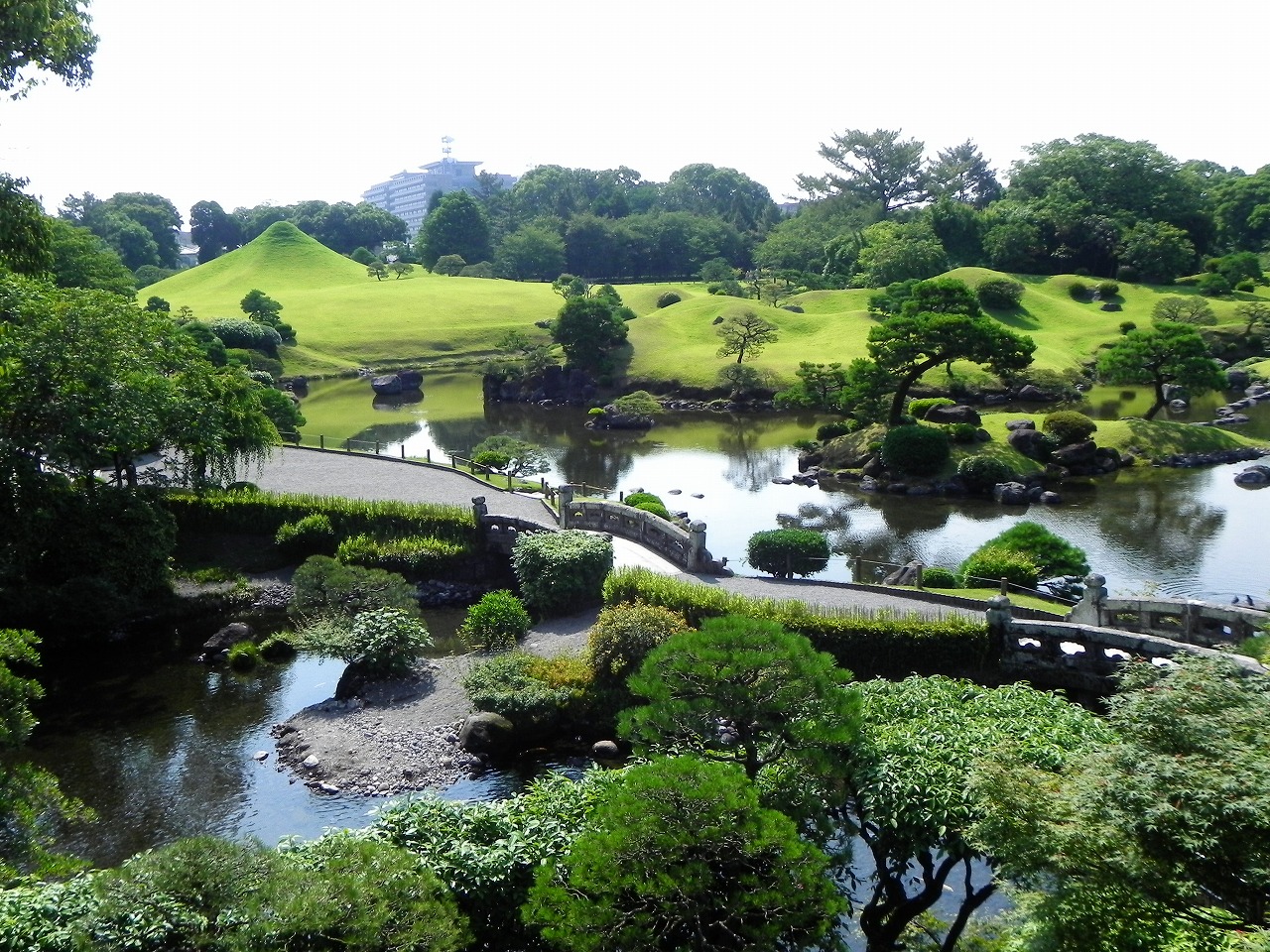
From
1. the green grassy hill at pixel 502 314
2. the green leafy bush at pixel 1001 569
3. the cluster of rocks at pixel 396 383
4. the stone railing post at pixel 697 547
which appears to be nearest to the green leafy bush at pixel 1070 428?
the green grassy hill at pixel 502 314

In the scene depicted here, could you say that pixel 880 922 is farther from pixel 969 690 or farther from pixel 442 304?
pixel 442 304

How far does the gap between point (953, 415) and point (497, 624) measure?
3579cm

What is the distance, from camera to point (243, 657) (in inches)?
1152

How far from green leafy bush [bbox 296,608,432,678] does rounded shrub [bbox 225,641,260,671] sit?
76.1 inches

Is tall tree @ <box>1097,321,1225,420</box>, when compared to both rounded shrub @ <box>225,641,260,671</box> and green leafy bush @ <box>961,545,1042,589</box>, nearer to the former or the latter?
green leafy bush @ <box>961,545,1042,589</box>

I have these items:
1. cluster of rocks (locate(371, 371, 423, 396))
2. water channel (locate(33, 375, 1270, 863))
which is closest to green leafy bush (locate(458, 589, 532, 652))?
water channel (locate(33, 375, 1270, 863))

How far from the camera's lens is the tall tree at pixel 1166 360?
54.3m

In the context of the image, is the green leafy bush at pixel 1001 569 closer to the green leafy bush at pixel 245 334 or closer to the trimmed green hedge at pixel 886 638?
the trimmed green hedge at pixel 886 638

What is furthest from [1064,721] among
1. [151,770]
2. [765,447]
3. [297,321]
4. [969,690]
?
[297,321]

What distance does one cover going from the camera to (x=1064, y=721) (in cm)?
1573

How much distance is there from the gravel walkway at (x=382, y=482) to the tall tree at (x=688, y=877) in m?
22.5

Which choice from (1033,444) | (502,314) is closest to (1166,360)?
(1033,444)

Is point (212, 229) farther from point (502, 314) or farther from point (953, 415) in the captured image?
Answer: point (953, 415)

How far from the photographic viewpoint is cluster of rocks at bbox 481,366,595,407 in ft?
263
